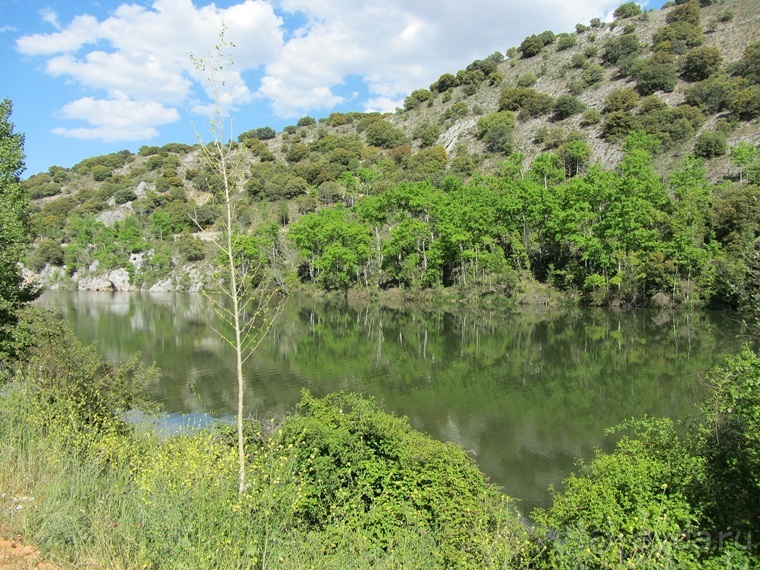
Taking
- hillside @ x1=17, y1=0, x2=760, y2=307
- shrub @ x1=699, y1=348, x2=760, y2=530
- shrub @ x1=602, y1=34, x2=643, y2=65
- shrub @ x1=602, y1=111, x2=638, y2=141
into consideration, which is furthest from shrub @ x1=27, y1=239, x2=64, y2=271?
shrub @ x1=699, y1=348, x2=760, y2=530

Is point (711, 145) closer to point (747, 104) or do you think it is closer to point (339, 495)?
point (747, 104)

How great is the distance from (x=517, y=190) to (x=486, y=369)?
2986 centimetres

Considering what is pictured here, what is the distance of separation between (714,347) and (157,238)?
86887mm

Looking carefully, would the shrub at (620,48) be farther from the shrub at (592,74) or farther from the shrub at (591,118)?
the shrub at (591,118)

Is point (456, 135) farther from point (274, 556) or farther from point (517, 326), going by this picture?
point (274, 556)

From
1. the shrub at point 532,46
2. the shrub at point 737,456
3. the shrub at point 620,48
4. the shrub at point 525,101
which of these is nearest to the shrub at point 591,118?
the shrub at point 525,101

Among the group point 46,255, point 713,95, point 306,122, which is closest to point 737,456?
point 713,95

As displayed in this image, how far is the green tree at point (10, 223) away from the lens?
14383 millimetres

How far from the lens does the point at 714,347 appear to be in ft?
84.9

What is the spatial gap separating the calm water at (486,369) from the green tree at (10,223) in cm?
642

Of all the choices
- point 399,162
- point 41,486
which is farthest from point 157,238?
point 41,486

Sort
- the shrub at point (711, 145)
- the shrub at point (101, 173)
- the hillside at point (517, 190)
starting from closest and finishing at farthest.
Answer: the hillside at point (517, 190), the shrub at point (711, 145), the shrub at point (101, 173)

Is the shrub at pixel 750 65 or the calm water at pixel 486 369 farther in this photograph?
the shrub at pixel 750 65

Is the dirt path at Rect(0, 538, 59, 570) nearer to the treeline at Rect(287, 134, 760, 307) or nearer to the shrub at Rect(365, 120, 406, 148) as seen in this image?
the treeline at Rect(287, 134, 760, 307)
